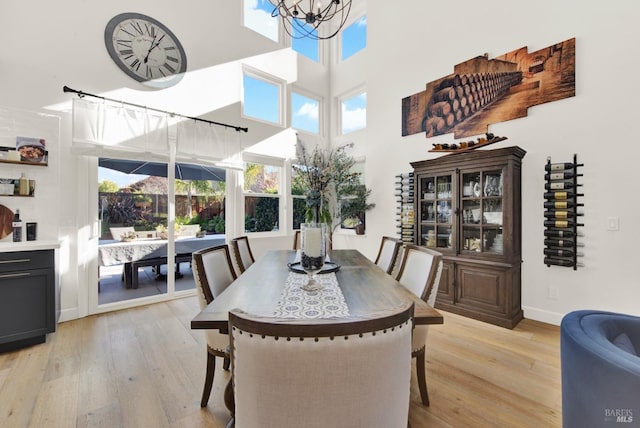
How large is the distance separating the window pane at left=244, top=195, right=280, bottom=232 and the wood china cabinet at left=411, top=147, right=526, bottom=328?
274 centimetres

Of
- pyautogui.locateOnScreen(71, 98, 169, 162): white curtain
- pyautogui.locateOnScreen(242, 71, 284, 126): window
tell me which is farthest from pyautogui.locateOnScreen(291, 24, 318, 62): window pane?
pyautogui.locateOnScreen(71, 98, 169, 162): white curtain

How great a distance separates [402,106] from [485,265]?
2.65m

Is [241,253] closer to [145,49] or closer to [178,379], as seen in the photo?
[178,379]

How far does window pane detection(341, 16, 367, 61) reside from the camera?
5.48m

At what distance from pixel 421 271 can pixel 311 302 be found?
0.85m

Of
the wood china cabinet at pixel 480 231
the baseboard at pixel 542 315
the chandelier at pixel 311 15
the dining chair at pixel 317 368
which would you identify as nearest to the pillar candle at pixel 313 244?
the dining chair at pixel 317 368

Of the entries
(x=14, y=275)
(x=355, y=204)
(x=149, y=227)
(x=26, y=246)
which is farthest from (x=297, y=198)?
(x=14, y=275)

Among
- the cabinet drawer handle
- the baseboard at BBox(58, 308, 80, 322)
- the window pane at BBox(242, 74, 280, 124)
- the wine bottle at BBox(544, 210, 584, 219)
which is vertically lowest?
the baseboard at BBox(58, 308, 80, 322)

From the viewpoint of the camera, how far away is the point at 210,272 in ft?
5.92

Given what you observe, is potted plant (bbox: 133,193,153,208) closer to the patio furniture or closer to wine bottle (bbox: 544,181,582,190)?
the patio furniture

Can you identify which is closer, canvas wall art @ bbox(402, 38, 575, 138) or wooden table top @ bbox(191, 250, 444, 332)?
wooden table top @ bbox(191, 250, 444, 332)

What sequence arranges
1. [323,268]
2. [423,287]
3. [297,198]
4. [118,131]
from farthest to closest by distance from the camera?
[297,198]
[118,131]
[323,268]
[423,287]

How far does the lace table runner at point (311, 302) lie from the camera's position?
1.19 m

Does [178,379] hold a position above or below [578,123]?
below
